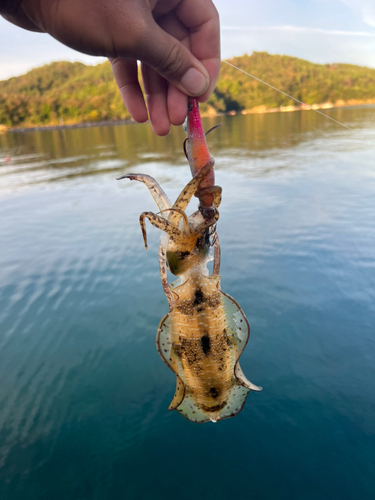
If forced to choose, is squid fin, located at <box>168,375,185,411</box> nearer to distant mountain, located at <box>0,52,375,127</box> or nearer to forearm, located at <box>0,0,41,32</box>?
forearm, located at <box>0,0,41,32</box>

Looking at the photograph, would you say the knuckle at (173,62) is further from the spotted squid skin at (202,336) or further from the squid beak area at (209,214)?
the spotted squid skin at (202,336)

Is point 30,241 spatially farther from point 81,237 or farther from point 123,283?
point 123,283

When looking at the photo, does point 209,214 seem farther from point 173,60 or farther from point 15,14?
point 15,14

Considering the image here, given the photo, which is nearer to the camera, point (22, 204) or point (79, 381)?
point (79, 381)

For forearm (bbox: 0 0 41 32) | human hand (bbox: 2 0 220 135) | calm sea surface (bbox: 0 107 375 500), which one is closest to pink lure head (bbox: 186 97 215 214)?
human hand (bbox: 2 0 220 135)

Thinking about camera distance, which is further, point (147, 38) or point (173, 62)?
point (173, 62)

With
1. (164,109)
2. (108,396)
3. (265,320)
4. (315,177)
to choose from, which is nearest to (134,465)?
(108,396)

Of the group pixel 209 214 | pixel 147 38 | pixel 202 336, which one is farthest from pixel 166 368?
pixel 147 38
